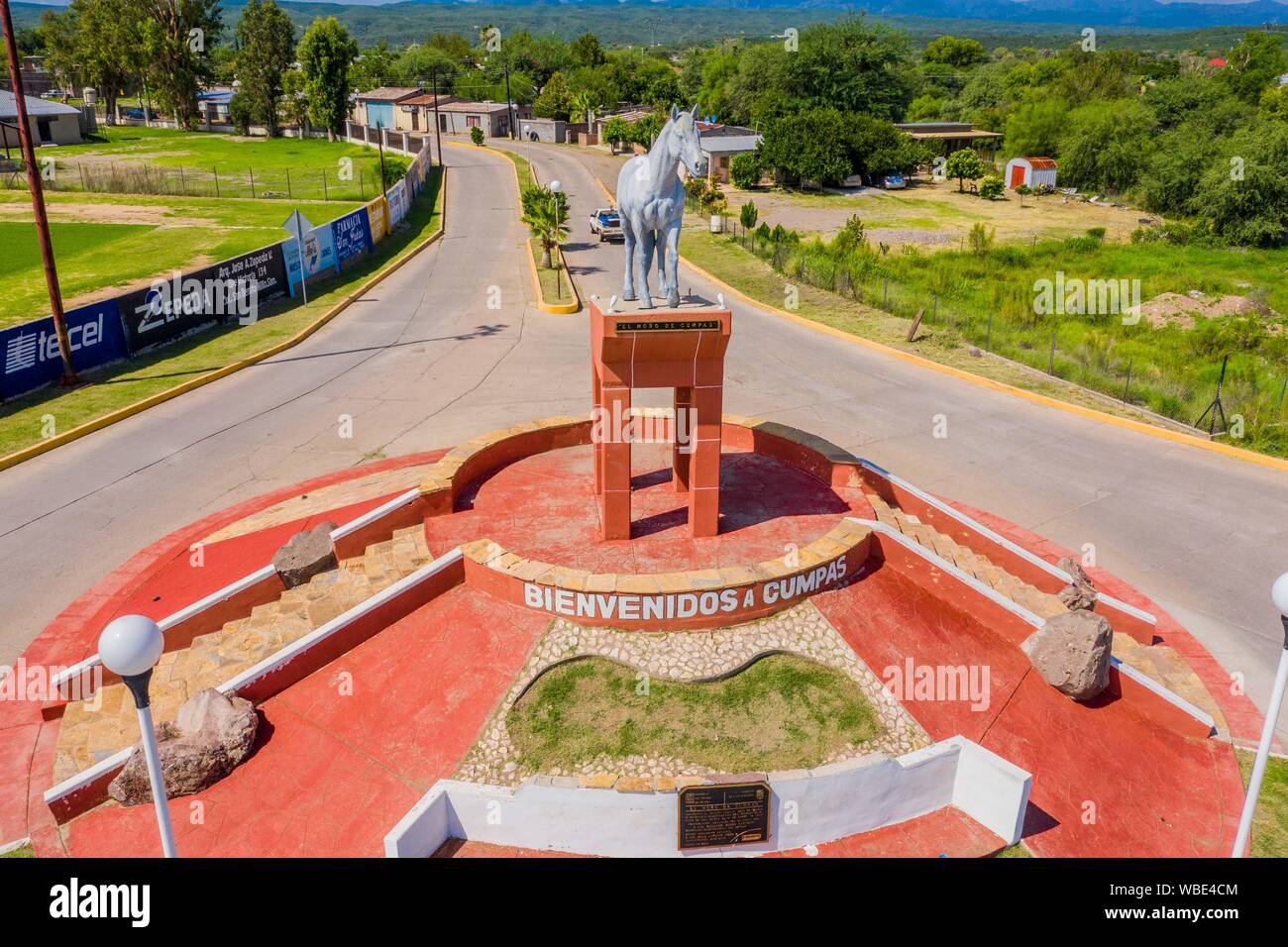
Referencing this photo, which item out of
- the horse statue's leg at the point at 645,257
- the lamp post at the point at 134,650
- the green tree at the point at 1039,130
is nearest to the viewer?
the lamp post at the point at 134,650

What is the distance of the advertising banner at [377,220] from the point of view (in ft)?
145

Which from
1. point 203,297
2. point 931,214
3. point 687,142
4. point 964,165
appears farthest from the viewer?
point 964,165

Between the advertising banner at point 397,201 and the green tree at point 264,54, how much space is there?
4758 cm

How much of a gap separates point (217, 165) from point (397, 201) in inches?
1105

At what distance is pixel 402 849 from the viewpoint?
8.98 m

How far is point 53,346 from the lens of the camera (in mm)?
24812

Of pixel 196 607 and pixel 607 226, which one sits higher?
pixel 607 226

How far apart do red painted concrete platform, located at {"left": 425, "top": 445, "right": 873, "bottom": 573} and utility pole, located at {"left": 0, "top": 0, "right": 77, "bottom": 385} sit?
15655 mm

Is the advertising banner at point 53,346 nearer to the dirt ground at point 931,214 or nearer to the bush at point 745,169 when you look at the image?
the dirt ground at point 931,214

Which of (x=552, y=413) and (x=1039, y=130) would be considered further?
(x=1039, y=130)

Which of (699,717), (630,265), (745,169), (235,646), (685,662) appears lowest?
(235,646)

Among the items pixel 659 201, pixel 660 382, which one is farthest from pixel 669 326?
pixel 659 201

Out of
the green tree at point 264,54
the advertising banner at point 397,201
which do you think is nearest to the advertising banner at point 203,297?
the advertising banner at point 397,201

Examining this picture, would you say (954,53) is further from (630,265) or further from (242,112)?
(630,265)
